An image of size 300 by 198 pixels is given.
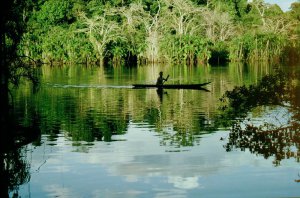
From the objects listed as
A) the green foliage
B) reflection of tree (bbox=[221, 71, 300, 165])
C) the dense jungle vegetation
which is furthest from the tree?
reflection of tree (bbox=[221, 71, 300, 165])

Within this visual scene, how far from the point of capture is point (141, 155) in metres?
15.4

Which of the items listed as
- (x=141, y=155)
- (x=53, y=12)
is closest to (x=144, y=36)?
(x=53, y=12)

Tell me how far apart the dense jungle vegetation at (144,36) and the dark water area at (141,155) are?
38300 millimetres

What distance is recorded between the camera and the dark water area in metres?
12.1

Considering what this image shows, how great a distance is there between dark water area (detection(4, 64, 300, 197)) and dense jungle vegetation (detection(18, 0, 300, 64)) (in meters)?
38.3

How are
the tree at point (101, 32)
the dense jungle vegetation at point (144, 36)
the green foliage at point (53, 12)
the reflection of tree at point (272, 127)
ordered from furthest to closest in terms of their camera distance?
the green foliage at point (53, 12) < the tree at point (101, 32) < the dense jungle vegetation at point (144, 36) < the reflection of tree at point (272, 127)

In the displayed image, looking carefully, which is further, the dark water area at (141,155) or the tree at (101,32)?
the tree at (101,32)

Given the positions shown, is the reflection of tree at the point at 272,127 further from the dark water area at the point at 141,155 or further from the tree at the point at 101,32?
the tree at the point at 101,32

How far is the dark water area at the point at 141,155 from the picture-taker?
12.1 m

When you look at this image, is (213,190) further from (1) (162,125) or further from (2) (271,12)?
(2) (271,12)

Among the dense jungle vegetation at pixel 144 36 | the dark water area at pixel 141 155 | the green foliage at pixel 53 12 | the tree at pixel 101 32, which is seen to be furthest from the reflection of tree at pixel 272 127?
the green foliage at pixel 53 12

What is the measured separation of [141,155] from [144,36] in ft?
179

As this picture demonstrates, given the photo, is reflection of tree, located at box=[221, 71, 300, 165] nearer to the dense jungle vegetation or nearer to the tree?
the dense jungle vegetation

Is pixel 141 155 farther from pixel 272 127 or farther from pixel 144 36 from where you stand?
pixel 144 36
